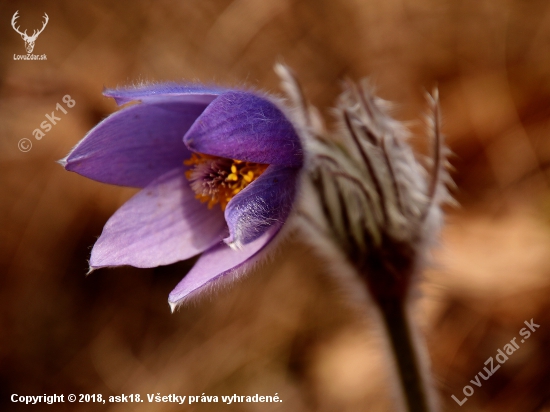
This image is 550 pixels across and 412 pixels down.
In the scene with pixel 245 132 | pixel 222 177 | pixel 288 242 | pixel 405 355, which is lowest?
pixel 288 242

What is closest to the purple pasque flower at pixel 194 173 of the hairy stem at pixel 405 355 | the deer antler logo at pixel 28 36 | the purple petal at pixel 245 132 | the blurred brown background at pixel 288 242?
the purple petal at pixel 245 132

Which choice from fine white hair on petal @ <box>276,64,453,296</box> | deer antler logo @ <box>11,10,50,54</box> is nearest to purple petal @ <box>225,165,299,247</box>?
fine white hair on petal @ <box>276,64,453,296</box>

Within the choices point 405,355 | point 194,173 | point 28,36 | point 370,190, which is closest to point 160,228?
point 194,173

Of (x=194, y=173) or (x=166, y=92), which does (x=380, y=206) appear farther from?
(x=166, y=92)

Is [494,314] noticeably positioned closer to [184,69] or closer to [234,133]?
[234,133]

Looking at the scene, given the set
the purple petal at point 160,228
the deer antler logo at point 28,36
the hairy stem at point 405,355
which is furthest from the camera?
the deer antler logo at point 28,36

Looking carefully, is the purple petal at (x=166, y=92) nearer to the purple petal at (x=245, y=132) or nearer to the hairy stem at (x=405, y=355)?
the purple petal at (x=245, y=132)

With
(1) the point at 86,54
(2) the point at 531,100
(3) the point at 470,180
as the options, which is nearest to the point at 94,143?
(1) the point at 86,54
